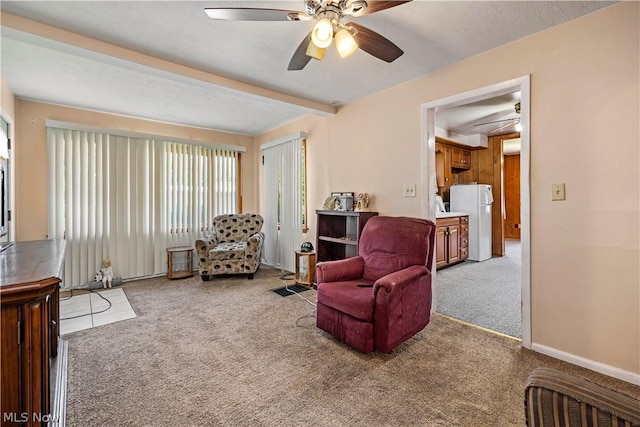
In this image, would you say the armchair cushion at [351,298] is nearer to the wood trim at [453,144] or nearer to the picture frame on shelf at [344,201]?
the picture frame on shelf at [344,201]

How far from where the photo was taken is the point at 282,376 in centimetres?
189

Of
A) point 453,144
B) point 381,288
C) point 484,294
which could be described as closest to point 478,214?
point 453,144

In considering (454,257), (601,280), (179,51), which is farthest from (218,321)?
(454,257)

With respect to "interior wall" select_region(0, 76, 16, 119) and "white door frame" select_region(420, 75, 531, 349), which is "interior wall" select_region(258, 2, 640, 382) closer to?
"white door frame" select_region(420, 75, 531, 349)

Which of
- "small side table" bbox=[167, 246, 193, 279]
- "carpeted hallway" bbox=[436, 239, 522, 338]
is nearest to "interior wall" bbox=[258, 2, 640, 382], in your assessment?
"carpeted hallway" bbox=[436, 239, 522, 338]

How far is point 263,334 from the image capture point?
2492 mm

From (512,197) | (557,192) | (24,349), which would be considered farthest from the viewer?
(512,197)

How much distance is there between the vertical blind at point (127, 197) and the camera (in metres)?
3.74

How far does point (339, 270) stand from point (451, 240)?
308 centimetres

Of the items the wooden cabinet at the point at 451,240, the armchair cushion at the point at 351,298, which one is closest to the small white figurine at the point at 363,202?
the armchair cushion at the point at 351,298

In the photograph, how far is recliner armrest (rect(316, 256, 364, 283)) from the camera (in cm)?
251

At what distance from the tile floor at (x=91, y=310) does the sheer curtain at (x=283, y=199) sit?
2249 mm

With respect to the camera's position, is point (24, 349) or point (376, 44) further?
point (376, 44)

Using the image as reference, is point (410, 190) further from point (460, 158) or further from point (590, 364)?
point (460, 158)
